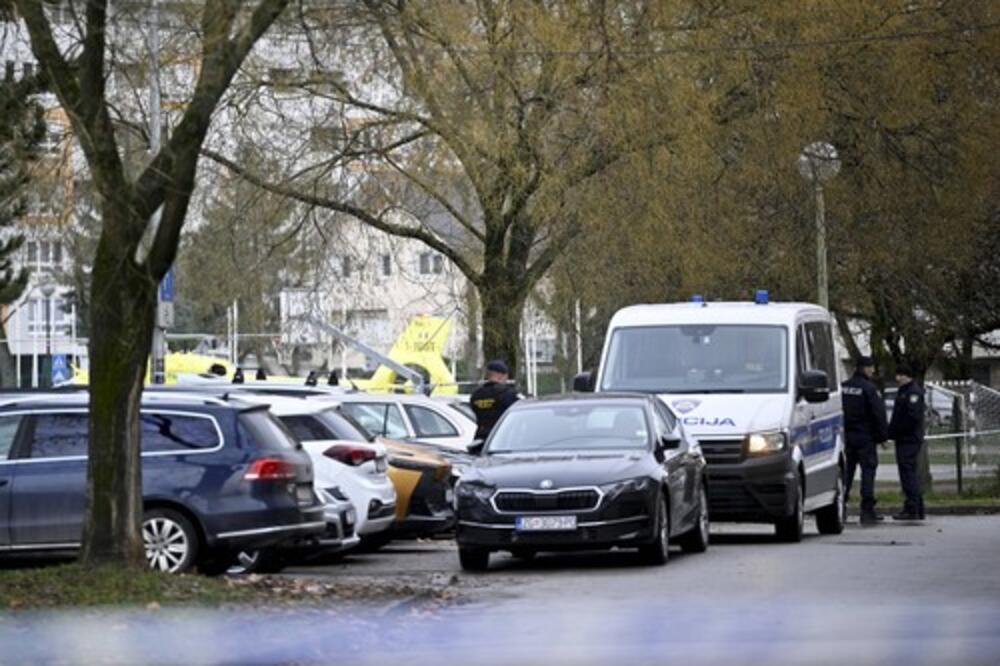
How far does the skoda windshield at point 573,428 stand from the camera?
20.5 m

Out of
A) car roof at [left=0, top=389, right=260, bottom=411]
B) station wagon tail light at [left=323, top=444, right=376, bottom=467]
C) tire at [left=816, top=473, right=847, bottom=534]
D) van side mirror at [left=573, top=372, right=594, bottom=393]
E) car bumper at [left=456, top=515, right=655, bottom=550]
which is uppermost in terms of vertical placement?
van side mirror at [left=573, top=372, right=594, bottom=393]

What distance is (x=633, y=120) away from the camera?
29.6 m

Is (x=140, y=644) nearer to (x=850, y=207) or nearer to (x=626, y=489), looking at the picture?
(x=626, y=489)

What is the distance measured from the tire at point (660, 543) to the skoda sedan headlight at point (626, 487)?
33cm

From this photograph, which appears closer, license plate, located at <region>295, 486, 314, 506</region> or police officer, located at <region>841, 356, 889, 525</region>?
license plate, located at <region>295, 486, 314, 506</region>

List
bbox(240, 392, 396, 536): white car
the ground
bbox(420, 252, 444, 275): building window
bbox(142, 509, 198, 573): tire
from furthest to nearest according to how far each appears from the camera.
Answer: bbox(420, 252, 444, 275): building window < bbox(240, 392, 396, 536): white car < bbox(142, 509, 198, 573): tire < the ground

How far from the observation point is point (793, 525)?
23.4 meters

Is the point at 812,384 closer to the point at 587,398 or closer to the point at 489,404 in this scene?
the point at 587,398

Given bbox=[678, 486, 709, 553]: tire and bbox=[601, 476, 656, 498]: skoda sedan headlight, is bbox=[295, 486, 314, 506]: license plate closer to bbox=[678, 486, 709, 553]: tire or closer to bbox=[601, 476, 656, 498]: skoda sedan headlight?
bbox=[601, 476, 656, 498]: skoda sedan headlight

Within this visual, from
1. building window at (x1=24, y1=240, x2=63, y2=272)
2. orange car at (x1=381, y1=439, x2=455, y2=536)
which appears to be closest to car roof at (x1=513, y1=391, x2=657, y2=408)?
orange car at (x1=381, y1=439, x2=455, y2=536)

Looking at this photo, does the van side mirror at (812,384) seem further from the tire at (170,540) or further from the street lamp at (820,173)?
the tire at (170,540)

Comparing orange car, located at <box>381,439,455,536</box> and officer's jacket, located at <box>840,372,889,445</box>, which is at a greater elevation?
officer's jacket, located at <box>840,372,889,445</box>

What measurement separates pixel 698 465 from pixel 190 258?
1718cm

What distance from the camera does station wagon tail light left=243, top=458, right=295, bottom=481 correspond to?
18406 millimetres
